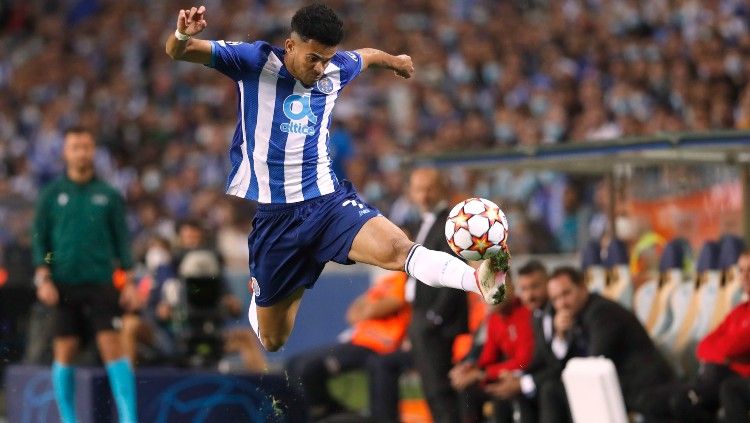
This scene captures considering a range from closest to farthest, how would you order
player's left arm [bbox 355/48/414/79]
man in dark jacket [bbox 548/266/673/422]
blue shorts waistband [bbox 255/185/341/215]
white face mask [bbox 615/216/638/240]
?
1. blue shorts waistband [bbox 255/185/341/215]
2. player's left arm [bbox 355/48/414/79]
3. man in dark jacket [bbox 548/266/673/422]
4. white face mask [bbox 615/216/638/240]

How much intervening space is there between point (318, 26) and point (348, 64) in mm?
643

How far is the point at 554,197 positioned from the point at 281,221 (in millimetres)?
8670

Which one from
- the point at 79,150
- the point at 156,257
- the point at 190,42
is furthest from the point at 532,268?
the point at 156,257

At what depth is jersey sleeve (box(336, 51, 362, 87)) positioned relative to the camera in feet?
24.6

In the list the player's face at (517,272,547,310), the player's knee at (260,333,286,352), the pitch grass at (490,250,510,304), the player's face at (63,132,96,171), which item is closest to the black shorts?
the player's face at (63,132,96,171)

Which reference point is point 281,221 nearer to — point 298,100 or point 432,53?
point 298,100

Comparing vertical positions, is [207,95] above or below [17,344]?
above

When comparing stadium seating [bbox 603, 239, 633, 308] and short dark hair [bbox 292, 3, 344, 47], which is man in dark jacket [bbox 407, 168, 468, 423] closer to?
stadium seating [bbox 603, 239, 633, 308]

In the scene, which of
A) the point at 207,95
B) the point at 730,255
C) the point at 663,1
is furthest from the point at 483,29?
the point at 730,255

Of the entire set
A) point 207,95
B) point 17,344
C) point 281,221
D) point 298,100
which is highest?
point 207,95

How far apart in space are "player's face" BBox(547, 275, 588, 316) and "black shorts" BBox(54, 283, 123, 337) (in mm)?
3004

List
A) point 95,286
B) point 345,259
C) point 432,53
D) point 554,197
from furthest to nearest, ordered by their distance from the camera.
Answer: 1. point 432,53
2. point 554,197
3. point 95,286
4. point 345,259

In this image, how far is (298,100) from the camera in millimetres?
7281

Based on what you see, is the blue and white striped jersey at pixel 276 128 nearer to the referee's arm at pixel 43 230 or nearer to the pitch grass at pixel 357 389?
the referee's arm at pixel 43 230
